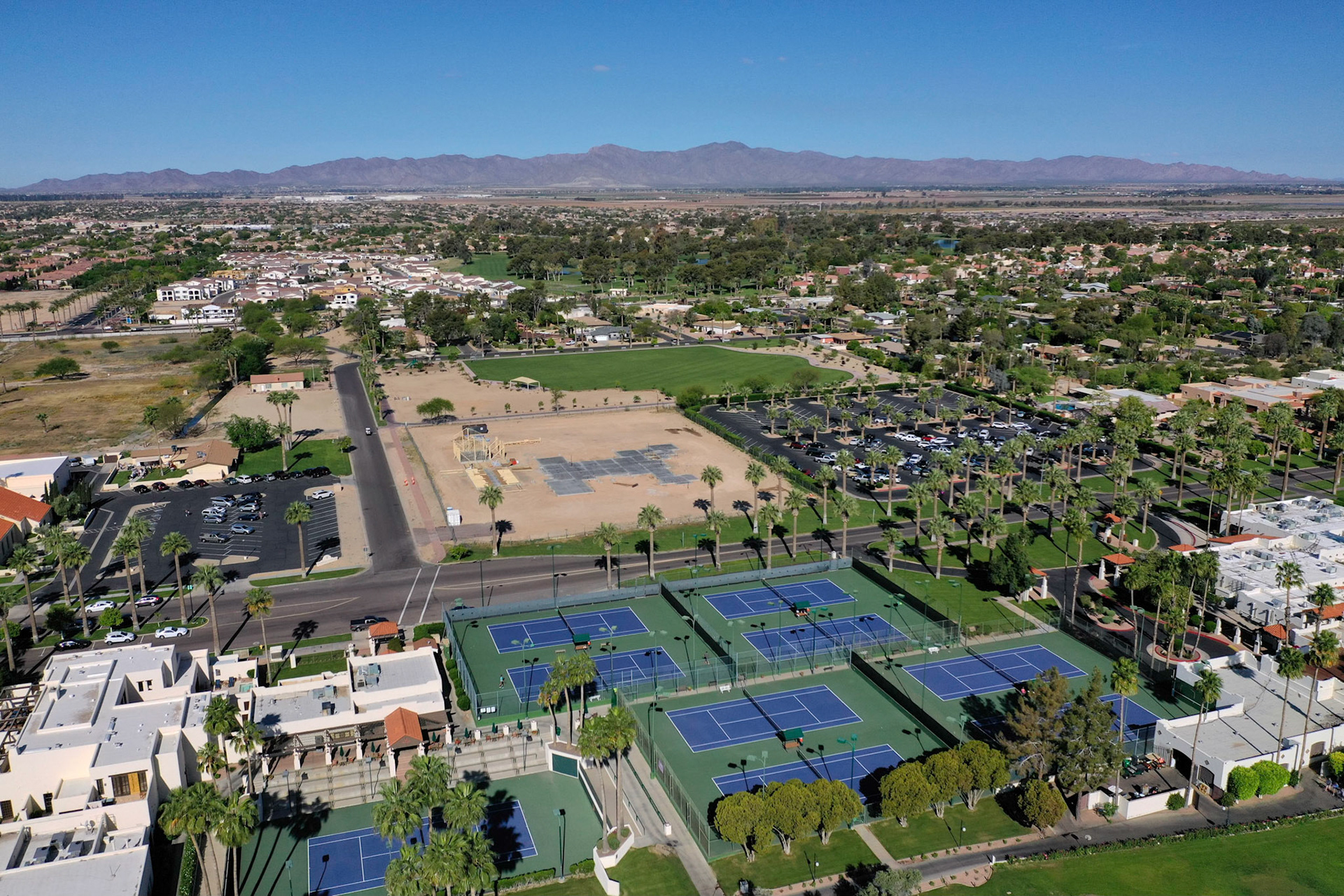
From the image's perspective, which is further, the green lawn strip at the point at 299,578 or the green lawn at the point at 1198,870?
the green lawn strip at the point at 299,578

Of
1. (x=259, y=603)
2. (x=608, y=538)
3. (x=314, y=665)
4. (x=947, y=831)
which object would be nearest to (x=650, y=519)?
(x=608, y=538)

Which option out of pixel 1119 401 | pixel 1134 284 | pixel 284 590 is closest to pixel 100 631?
pixel 284 590

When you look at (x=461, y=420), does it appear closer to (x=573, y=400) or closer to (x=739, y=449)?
(x=573, y=400)

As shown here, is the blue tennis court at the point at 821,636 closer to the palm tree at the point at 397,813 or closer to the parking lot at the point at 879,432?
the palm tree at the point at 397,813

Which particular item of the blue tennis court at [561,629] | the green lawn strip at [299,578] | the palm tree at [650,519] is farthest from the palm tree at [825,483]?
the green lawn strip at [299,578]

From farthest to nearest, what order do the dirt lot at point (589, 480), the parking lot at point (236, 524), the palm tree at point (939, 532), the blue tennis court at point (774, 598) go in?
1. the dirt lot at point (589, 480)
2. the parking lot at point (236, 524)
3. the palm tree at point (939, 532)
4. the blue tennis court at point (774, 598)

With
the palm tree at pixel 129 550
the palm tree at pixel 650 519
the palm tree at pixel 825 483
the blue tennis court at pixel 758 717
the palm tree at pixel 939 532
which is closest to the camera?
the blue tennis court at pixel 758 717
